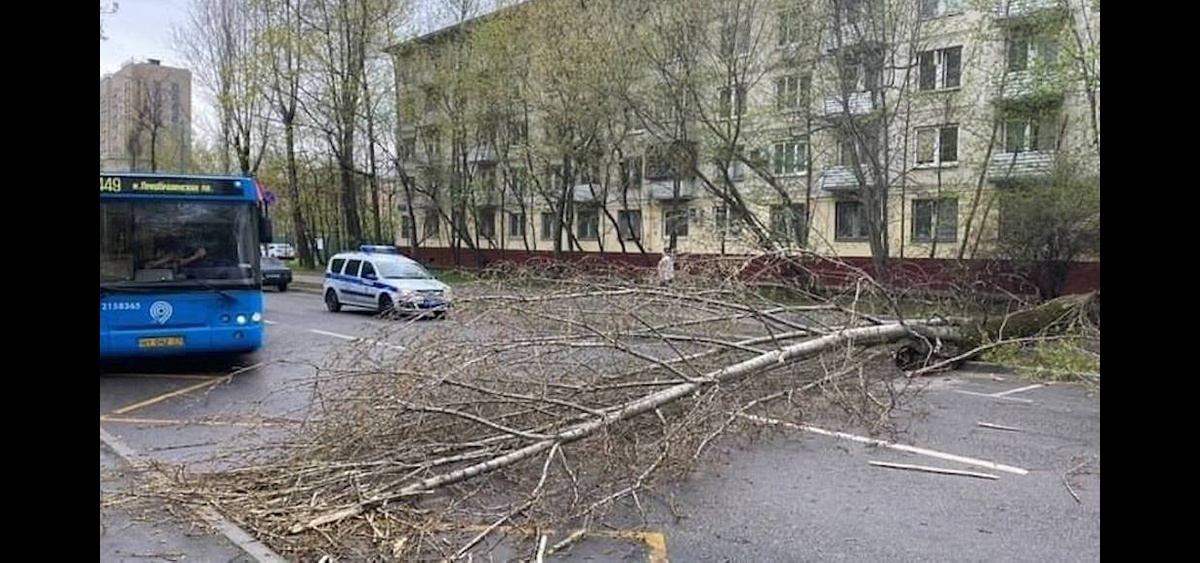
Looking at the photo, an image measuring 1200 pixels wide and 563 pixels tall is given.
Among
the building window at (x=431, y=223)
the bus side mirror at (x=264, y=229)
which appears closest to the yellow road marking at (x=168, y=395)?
the bus side mirror at (x=264, y=229)

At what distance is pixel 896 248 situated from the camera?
995 inches

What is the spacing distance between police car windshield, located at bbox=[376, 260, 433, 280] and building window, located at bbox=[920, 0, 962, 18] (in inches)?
540

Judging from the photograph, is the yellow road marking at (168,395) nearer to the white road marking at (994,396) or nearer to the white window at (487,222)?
the white road marking at (994,396)

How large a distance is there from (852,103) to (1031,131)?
421 cm

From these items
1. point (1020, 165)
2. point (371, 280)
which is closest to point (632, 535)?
point (371, 280)

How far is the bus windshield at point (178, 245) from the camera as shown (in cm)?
973

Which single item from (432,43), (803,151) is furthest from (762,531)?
(432,43)

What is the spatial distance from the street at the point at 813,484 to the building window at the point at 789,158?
604 inches

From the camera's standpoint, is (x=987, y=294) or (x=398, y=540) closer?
(x=398, y=540)

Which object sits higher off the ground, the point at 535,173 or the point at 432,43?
the point at 432,43

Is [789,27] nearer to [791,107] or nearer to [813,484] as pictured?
[791,107]

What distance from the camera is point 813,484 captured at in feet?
→ 20.2
